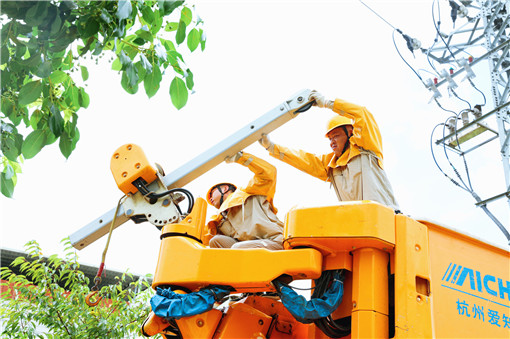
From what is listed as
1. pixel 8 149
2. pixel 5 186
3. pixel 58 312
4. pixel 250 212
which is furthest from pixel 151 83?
pixel 58 312

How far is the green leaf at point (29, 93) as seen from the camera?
9.01ft

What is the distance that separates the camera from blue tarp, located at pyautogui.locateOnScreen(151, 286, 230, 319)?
2.84 metres

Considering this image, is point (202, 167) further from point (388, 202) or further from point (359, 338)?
point (359, 338)

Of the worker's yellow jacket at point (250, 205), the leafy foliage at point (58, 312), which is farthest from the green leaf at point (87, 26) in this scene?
the leafy foliage at point (58, 312)

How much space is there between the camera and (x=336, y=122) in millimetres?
4242

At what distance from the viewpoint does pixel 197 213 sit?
10.9 feet

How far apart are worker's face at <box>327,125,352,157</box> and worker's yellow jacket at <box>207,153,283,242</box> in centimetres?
55

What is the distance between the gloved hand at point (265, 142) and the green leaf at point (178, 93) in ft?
3.93

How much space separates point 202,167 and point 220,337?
1423mm

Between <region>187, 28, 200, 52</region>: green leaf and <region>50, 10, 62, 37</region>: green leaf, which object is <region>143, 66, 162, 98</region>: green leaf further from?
<region>50, 10, 62, 37</region>: green leaf

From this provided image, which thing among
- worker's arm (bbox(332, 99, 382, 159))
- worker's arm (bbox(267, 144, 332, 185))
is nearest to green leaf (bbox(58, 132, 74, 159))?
worker's arm (bbox(267, 144, 332, 185))

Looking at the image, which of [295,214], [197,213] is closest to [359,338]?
[295,214]

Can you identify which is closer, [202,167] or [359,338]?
[359,338]

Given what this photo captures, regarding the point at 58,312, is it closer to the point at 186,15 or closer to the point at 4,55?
the point at 4,55
